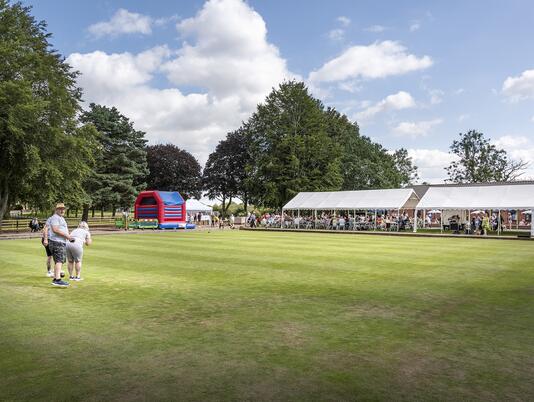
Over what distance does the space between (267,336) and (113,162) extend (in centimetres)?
4783

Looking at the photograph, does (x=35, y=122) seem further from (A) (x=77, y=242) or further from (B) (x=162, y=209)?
(A) (x=77, y=242)

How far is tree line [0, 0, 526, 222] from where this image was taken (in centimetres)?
3167

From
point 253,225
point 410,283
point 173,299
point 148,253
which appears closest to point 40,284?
point 173,299

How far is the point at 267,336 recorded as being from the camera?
5652 millimetres

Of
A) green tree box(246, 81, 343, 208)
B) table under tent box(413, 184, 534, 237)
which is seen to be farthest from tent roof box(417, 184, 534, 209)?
green tree box(246, 81, 343, 208)

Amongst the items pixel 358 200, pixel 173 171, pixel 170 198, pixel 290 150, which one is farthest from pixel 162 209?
pixel 173 171

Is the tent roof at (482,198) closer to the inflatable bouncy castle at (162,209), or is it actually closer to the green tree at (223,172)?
the inflatable bouncy castle at (162,209)

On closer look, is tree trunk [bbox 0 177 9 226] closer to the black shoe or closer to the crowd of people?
the crowd of people

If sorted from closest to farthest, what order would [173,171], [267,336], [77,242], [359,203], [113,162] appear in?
[267,336] → [77,242] → [359,203] → [113,162] → [173,171]

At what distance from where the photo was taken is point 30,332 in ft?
19.1

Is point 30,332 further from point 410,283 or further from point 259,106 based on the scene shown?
point 259,106

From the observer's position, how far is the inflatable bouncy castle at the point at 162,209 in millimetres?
40531

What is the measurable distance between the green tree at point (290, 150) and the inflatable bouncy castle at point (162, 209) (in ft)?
47.6

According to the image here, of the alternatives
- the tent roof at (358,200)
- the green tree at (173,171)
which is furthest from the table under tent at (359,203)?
the green tree at (173,171)
